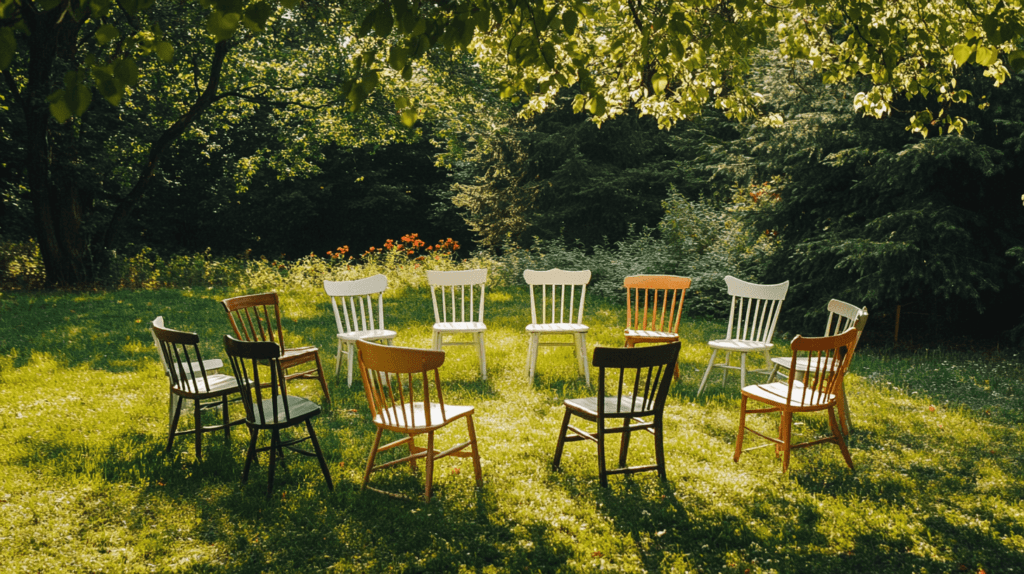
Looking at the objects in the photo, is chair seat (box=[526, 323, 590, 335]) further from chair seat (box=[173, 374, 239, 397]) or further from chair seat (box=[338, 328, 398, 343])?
chair seat (box=[173, 374, 239, 397])

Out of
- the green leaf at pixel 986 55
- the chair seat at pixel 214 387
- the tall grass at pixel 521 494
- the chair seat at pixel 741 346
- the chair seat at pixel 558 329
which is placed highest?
the green leaf at pixel 986 55

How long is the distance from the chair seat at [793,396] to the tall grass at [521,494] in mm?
501

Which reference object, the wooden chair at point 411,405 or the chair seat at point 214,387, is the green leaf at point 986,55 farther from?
the chair seat at point 214,387

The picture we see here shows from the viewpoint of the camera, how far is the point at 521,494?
3.86 meters

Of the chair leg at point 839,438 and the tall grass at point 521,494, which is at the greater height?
the chair leg at point 839,438

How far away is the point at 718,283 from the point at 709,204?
3885mm

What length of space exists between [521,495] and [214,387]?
7.05 feet

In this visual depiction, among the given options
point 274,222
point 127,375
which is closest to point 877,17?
point 127,375

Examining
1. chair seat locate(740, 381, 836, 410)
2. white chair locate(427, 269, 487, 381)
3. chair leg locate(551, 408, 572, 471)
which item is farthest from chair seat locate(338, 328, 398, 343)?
chair seat locate(740, 381, 836, 410)

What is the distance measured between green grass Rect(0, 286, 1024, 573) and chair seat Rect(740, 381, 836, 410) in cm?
50

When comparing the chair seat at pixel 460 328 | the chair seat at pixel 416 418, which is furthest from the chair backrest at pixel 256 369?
the chair seat at pixel 460 328

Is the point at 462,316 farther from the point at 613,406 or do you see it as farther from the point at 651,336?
the point at 613,406

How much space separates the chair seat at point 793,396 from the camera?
3.98 m

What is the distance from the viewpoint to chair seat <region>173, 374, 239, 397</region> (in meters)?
4.05
